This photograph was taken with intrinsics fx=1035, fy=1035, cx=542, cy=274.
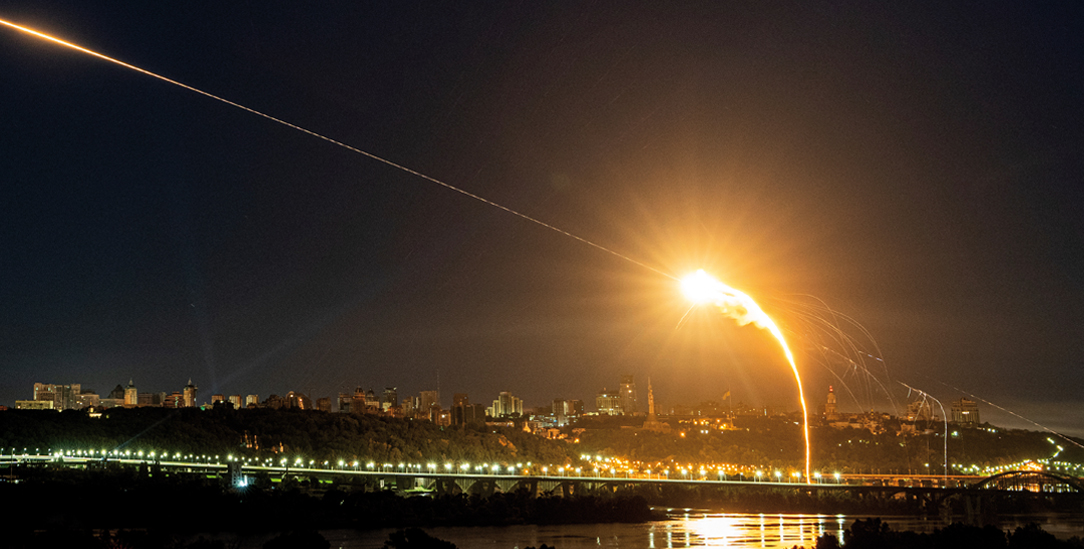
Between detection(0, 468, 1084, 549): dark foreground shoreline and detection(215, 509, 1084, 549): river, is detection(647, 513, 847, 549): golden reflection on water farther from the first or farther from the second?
detection(0, 468, 1084, 549): dark foreground shoreline

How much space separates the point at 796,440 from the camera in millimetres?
181500

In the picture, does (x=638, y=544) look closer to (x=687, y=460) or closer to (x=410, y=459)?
(x=410, y=459)

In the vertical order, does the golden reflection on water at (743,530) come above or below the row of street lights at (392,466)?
below

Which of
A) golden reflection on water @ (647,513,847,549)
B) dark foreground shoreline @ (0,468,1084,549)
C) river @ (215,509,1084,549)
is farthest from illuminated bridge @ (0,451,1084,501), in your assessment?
river @ (215,509,1084,549)

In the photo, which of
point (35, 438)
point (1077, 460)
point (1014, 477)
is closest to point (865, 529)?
point (1014, 477)

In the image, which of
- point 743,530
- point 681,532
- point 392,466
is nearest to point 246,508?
point 681,532

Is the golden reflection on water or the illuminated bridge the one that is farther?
the illuminated bridge

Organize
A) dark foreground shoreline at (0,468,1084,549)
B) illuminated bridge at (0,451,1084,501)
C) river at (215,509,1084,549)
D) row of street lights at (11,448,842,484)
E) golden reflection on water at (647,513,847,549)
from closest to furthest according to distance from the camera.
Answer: river at (215,509,1084,549) < golden reflection on water at (647,513,847,549) < dark foreground shoreline at (0,468,1084,549) < illuminated bridge at (0,451,1084,501) < row of street lights at (11,448,842,484)

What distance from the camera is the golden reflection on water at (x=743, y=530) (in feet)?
236

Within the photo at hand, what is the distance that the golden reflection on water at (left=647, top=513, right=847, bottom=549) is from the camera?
236 feet

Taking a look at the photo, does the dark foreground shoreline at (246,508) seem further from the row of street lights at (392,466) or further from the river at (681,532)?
the row of street lights at (392,466)

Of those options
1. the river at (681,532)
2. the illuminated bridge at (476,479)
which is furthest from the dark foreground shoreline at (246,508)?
the river at (681,532)

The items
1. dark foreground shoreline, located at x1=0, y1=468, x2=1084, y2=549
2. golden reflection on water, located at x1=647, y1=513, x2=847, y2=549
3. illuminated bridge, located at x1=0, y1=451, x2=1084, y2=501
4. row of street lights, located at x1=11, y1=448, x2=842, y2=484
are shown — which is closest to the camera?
golden reflection on water, located at x1=647, y1=513, x2=847, y2=549

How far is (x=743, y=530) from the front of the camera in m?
82.4
